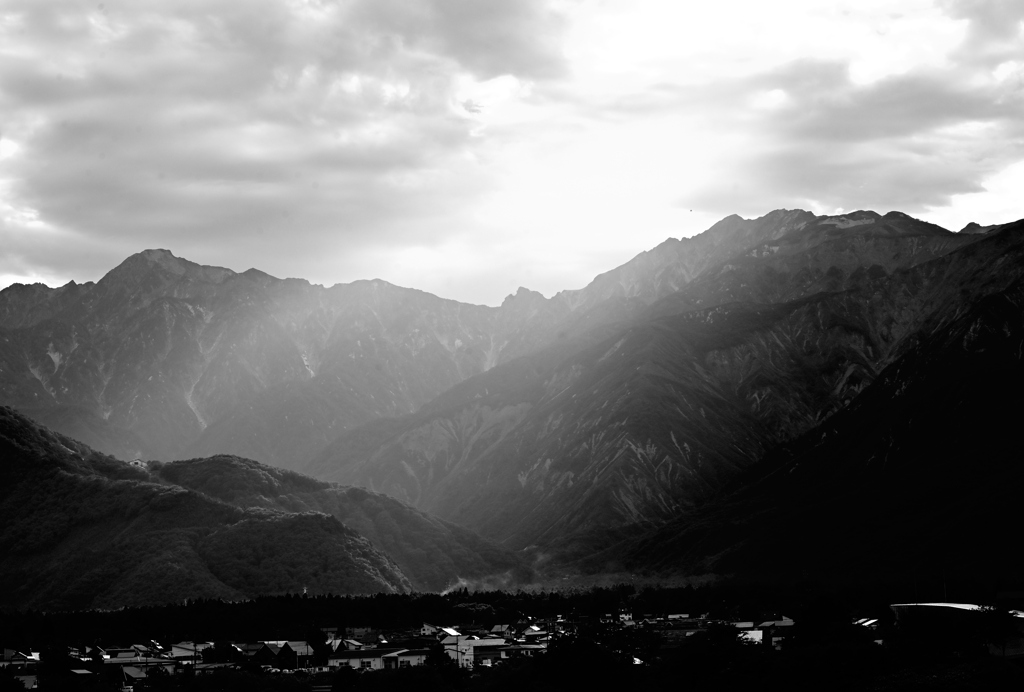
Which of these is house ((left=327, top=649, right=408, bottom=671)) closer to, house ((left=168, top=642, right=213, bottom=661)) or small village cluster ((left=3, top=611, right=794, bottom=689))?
small village cluster ((left=3, top=611, right=794, bottom=689))

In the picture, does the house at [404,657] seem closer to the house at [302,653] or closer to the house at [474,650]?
the house at [474,650]

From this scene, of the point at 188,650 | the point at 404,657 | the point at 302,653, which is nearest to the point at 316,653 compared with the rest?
the point at 302,653

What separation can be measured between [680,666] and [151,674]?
5921 cm

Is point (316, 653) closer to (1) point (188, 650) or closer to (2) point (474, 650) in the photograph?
(2) point (474, 650)

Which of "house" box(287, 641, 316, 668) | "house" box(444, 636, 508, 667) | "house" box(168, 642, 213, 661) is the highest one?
"house" box(168, 642, 213, 661)

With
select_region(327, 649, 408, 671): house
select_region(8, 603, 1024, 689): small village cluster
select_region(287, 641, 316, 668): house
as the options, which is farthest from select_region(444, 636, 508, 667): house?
select_region(287, 641, 316, 668): house

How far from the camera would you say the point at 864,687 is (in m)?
135

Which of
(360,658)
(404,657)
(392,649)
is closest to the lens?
(360,658)

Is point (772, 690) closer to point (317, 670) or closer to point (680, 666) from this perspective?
point (680, 666)

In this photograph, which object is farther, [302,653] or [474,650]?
[474,650]

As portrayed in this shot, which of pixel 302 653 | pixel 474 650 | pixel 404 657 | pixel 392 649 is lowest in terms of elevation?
pixel 474 650

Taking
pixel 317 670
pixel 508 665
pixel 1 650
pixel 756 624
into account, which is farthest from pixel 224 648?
pixel 756 624

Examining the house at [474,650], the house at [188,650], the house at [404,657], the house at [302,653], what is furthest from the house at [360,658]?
the house at [188,650]

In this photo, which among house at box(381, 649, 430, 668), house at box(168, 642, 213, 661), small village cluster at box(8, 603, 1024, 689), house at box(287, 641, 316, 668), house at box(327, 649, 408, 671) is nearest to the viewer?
small village cluster at box(8, 603, 1024, 689)
